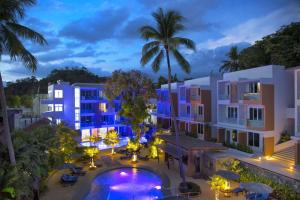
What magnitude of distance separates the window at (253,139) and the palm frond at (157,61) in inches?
465

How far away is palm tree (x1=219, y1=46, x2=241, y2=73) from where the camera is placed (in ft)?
163

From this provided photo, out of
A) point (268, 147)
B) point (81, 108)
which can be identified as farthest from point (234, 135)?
point (81, 108)

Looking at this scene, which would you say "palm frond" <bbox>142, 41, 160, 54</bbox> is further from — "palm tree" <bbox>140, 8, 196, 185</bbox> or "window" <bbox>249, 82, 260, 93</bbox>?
"window" <bbox>249, 82, 260, 93</bbox>

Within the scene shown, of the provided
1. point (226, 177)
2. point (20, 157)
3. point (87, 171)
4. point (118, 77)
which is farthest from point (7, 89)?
point (226, 177)

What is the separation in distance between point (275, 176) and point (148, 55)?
14.3m

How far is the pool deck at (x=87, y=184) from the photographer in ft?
68.5

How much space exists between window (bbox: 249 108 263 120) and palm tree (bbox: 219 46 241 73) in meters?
22.2

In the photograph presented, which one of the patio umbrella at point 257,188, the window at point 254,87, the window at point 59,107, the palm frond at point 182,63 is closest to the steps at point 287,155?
the window at point 254,87

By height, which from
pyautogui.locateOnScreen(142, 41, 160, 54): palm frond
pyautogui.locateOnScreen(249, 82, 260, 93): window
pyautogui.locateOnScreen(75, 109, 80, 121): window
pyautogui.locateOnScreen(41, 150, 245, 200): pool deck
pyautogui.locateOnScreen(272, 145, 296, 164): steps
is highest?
pyautogui.locateOnScreen(142, 41, 160, 54): palm frond

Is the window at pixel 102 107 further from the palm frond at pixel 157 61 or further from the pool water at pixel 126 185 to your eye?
the palm frond at pixel 157 61

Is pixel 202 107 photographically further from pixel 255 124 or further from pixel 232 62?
pixel 232 62

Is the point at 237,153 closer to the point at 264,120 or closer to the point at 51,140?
the point at 264,120

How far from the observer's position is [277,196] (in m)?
18.6

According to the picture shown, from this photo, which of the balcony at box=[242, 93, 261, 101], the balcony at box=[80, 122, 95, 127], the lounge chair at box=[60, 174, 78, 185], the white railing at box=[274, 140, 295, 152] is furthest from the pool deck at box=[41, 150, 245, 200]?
the balcony at box=[80, 122, 95, 127]
